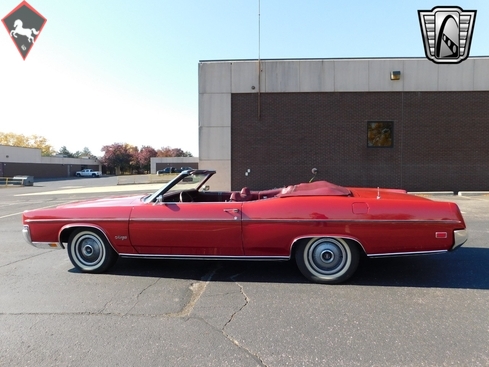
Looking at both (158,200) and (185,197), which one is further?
(185,197)

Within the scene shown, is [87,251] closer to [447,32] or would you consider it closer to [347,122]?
[347,122]

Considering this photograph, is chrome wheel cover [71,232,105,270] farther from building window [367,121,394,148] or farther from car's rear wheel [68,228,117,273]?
building window [367,121,394,148]

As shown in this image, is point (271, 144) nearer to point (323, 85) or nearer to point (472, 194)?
point (323, 85)

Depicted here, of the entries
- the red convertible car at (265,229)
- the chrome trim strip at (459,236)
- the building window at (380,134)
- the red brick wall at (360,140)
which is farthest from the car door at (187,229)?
the building window at (380,134)

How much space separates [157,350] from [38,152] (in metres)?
56.7

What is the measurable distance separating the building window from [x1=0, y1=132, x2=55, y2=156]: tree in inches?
2726

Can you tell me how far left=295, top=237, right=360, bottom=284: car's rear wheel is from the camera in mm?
3416

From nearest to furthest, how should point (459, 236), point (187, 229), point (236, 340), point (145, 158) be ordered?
1. point (236, 340)
2. point (459, 236)
3. point (187, 229)
4. point (145, 158)

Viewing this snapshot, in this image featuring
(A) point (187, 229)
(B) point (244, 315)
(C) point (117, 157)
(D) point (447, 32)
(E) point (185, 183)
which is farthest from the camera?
(C) point (117, 157)

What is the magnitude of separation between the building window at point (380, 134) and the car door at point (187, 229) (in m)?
11.5

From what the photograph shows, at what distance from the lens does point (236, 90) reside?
13.3m

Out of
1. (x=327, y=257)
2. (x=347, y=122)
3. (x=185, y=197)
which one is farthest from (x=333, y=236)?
(x=347, y=122)

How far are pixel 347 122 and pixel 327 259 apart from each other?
10976 millimetres

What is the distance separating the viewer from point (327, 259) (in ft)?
11.4
